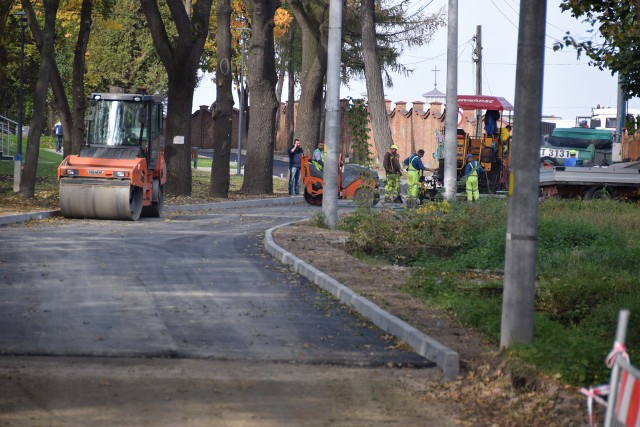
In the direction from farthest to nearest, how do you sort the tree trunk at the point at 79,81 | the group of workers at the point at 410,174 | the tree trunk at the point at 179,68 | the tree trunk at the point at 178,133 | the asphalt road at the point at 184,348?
the tree trunk at the point at 79,81 → the tree trunk at the point at 178,133 → the tree trunk at the point at 179,68 → the group of workers at the point at 410,174 → the asphalt road at the point at 184,348

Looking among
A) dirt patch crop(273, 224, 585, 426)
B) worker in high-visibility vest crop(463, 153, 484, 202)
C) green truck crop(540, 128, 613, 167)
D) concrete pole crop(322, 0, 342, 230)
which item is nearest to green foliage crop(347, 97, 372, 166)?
concrete pole crop(322, 0, 342, 230)

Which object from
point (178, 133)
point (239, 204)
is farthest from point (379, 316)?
point (178, 133)

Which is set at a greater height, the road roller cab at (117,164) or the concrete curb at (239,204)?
the road roller cab at (117,164)

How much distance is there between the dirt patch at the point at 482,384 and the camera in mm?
7602

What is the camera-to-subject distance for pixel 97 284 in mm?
13422

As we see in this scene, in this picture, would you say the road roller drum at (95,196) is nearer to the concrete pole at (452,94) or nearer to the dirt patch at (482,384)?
the concrete pole at (452,94)

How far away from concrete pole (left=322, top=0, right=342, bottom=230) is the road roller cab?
14.4 feet

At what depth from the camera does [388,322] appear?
10.8 meters

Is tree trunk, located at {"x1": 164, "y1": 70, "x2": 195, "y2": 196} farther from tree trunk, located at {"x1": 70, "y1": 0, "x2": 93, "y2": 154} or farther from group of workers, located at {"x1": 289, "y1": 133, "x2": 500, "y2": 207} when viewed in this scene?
group of workers, located at {"x1": 289, "y1": 133, "x2": 500, "y2": 207}

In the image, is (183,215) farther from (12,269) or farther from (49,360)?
(49,360)

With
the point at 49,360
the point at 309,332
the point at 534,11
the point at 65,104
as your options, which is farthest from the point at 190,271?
the point at 65,104

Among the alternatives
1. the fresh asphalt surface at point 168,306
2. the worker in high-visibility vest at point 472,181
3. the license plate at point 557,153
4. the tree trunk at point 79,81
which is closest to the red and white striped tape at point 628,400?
the fresh asphalt surface at point 168,306

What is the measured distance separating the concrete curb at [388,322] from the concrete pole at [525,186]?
2.01 feet

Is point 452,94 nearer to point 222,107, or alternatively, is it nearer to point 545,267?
point 222,107
